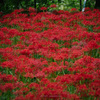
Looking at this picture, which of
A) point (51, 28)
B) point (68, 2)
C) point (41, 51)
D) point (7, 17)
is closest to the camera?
point (41, 51)

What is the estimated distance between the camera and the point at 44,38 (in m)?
5.05

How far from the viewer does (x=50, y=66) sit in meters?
3.26

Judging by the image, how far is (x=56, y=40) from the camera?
496 cm

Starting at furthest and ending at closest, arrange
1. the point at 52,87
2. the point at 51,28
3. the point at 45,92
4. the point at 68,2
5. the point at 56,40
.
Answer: the point at 68,2 → the point at 51,28 → the point at 56,40 → the point at 52,87 → the point at 45,92

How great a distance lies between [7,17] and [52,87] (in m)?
5.24

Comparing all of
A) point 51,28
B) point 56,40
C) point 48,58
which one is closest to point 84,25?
point 51,28

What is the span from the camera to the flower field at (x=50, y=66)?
2.59 meters

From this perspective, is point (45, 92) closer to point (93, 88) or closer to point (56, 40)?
point (93, 88)

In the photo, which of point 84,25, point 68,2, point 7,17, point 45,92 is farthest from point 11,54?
point 68,2

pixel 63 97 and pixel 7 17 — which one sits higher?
pixel 7 17

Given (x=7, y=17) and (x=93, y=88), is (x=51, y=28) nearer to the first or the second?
(x=7, y=17)

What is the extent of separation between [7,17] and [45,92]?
5.38m

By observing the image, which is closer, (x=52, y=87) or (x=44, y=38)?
(x=52, y=87)

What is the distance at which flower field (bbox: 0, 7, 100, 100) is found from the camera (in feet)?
8.48
